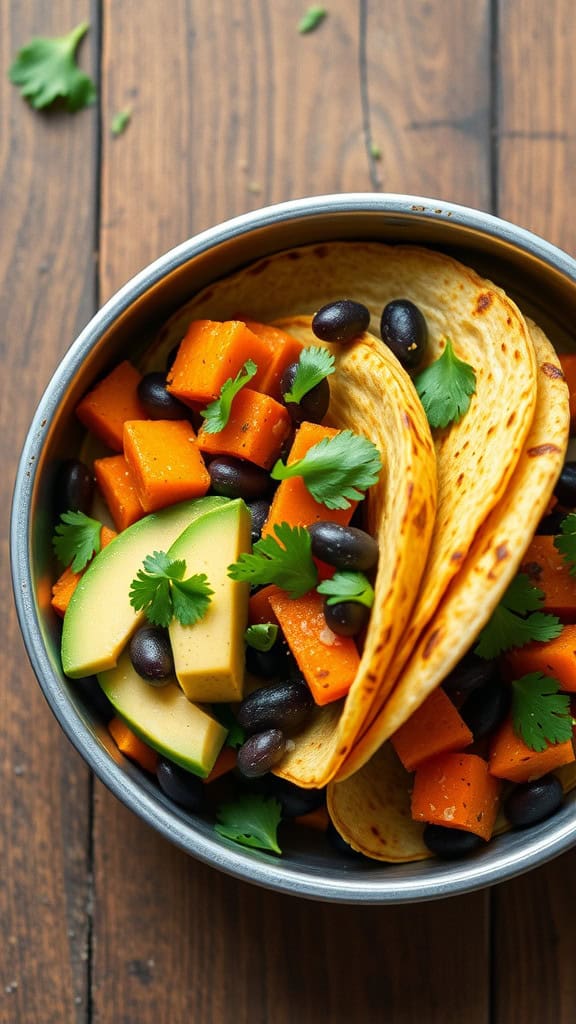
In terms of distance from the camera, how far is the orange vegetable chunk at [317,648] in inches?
66.7

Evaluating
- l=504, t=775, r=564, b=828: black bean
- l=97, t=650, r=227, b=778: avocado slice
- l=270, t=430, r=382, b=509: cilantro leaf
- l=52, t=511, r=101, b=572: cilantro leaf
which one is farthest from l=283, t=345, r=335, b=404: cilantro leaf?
l=504, t=775, r=564, b=828: black bean

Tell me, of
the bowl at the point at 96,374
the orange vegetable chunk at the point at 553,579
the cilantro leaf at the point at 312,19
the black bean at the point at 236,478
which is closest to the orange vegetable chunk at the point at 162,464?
the black bean at the point at 236,478

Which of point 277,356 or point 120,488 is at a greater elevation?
point 277,356

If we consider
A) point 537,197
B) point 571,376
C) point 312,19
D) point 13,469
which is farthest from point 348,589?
point 312,19

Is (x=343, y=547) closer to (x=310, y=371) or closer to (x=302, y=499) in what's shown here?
(x=302, y=499)

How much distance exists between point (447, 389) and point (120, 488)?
0.63m

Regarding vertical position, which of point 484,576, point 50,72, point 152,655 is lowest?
point 152,655

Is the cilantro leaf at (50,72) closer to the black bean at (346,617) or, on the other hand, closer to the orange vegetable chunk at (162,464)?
the orange vegetable chunk at (162,464)

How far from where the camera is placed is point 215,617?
68.7 inches

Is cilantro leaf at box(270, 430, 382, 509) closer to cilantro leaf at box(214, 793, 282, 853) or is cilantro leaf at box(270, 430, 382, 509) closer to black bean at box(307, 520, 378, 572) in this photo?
black bean at box(307, 520, 378, 572)

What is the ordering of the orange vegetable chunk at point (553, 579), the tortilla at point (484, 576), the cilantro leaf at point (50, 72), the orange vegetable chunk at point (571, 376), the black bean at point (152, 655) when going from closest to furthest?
the tortilla at point (484, 576) < the black bean at point (152, 655) < the orange vegetable chunk at point (553, 579) < the orange vegetable chunk at point (571, 376) < the cilantro leaf at point (50, 72)

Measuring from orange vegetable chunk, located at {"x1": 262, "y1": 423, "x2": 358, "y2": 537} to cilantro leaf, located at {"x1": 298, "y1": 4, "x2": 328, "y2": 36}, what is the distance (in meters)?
1.05

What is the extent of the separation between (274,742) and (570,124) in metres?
1.49

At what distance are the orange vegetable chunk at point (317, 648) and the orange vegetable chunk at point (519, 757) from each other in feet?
1.15
